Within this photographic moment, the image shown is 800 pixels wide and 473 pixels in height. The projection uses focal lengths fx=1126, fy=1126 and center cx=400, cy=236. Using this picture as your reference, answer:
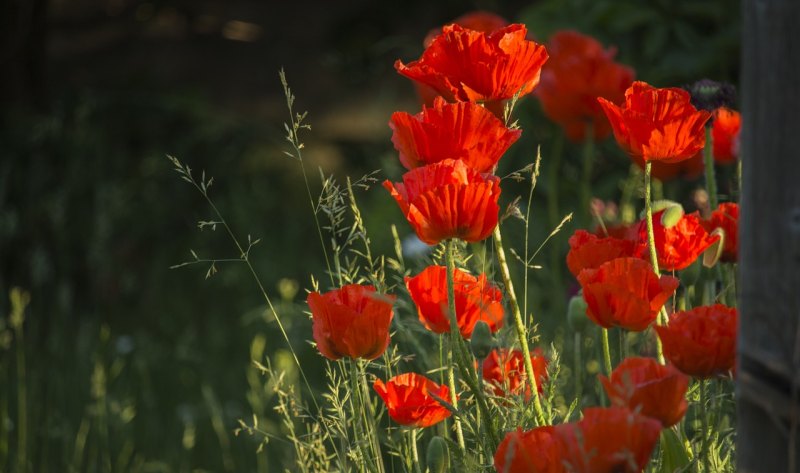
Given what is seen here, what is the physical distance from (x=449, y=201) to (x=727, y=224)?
430 mm

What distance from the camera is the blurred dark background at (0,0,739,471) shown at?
2.90 m

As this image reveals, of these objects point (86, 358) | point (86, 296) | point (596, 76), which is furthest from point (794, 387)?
point (86, 296)

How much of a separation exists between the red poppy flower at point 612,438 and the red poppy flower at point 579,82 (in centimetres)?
115

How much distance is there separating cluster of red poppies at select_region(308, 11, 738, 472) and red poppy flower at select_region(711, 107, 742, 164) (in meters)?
0.31

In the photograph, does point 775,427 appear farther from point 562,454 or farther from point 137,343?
point 137,343

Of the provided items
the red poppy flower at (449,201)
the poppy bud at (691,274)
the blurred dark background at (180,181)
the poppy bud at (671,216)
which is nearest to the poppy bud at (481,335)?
the red poppy flower at (449,201)

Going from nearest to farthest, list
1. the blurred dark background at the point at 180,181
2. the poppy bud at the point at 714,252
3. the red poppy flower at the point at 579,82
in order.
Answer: the poppy bud at the point at 714,252 < the red poppy flower at the point at 579,82 < the blurred dark background at the point at 180,181

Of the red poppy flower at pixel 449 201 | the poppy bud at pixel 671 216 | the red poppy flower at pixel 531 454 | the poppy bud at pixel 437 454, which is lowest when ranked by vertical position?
the poppy bud at pixel 437 454

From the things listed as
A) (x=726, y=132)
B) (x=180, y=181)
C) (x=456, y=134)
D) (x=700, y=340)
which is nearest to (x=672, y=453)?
(x=700, y=340)

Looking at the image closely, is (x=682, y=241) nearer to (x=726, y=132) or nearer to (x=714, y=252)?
(x=714, y=252)

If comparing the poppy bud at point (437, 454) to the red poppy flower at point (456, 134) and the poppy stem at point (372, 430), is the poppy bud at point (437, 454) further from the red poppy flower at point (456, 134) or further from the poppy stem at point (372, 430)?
the red poppy flower at point (456, 134)

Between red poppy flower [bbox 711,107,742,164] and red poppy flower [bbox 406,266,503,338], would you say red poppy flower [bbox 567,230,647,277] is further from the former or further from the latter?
red poppy flower [bbox 711,107,742,164]

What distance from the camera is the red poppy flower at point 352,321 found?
118cm

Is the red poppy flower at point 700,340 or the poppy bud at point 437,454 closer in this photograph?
the red poppy flower at point 700,340
